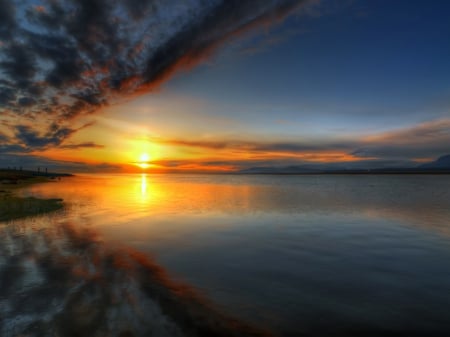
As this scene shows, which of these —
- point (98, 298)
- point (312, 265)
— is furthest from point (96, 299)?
point (312, 265)

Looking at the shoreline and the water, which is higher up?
the shoreline

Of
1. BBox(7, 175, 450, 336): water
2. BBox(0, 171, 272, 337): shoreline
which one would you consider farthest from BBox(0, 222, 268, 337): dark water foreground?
BBox(7, 175, 450, 336): water

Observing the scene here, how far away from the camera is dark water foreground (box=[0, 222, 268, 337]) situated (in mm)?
7480

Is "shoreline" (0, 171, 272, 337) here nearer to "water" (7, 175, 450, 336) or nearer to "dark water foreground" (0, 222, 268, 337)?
"dark water foreground" (0, 222, 268, 337)

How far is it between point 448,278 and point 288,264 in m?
6.87

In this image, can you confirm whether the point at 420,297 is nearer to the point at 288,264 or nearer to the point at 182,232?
the point at 288,264

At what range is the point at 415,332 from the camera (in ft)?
25.0

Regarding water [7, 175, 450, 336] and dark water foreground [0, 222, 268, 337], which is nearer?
dark water foreground [0, 222, 268, 337]

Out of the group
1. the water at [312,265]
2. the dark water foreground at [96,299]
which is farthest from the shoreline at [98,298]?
the water at [312,265]

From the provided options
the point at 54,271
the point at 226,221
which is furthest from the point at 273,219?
the point at 54,271

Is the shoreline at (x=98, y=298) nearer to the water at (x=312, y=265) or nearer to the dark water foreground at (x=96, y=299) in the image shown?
the dark water foreground at (x=96, y=299)

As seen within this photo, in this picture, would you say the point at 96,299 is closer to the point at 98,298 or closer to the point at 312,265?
the point at 98,298

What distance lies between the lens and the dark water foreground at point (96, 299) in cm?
748

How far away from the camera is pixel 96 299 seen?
9.11 metres
